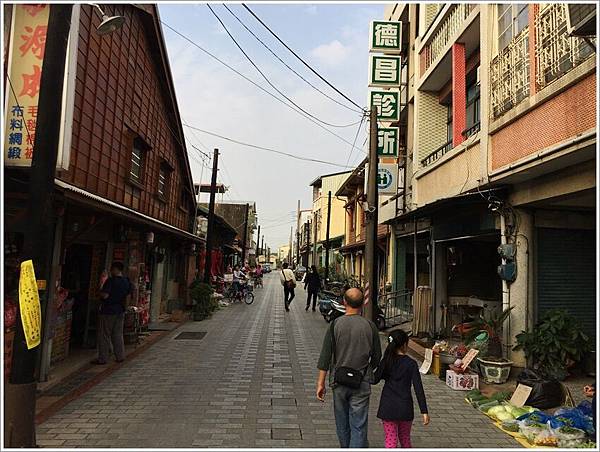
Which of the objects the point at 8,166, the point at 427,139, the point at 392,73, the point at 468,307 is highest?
the point at 392,73

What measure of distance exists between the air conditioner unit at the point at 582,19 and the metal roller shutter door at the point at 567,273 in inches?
154

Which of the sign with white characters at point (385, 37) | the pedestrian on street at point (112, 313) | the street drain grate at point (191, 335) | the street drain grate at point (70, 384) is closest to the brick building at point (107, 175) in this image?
the street drain grate at point (70, 384)

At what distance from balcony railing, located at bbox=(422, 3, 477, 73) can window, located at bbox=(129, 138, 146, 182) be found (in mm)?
8392

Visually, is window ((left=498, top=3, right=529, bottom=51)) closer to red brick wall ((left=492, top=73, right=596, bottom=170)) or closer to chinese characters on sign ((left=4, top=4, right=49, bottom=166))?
red brick wall ((left=492, top=73, right=596, bottom=170))

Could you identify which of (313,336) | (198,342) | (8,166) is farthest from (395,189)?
(8,166)

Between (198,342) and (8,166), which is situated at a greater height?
(8,166)

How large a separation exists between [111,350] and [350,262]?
2091 centimetres

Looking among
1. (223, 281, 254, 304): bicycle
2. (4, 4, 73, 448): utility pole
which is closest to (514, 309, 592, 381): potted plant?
(4, 4, 73, 448): utility pole

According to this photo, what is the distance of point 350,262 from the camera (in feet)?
93.5

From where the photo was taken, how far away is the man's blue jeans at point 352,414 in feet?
13.5

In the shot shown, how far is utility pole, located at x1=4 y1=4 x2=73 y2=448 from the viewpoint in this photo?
4246 mm

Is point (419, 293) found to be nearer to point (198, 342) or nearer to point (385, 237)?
point (198, 342)

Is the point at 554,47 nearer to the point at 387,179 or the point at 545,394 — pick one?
the point at 545,394

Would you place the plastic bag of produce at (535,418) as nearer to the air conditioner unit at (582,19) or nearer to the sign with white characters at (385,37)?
the air conditioner unit at (582,19)
